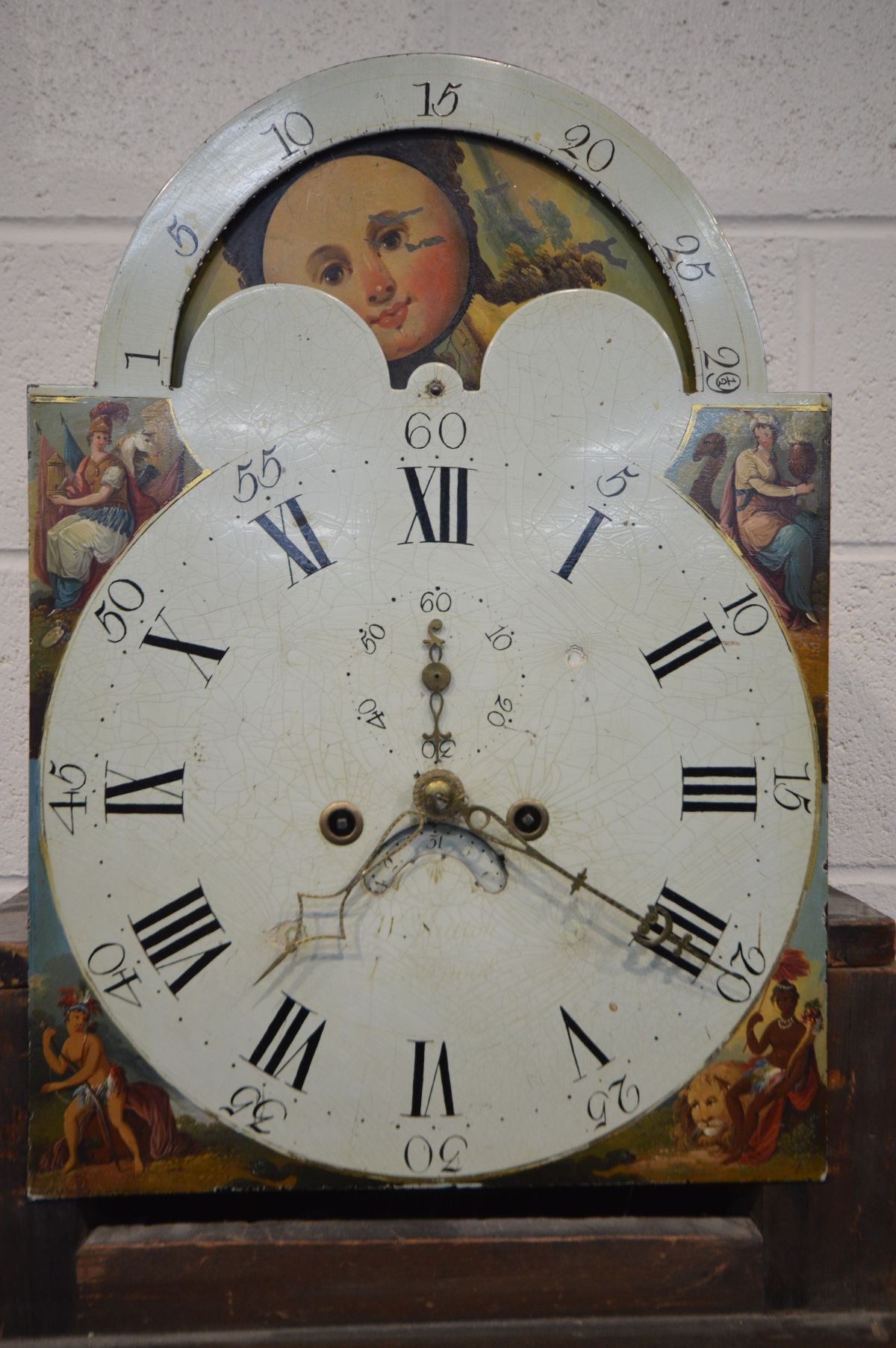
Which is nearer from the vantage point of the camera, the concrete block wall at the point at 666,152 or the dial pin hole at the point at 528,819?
the dial pin hole at the point at 528,819

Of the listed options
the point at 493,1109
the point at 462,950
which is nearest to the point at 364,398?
the point at 462,950

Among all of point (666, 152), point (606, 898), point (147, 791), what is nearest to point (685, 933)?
point (606, 898)

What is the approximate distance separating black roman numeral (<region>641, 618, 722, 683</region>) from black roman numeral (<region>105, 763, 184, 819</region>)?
1.28 feet

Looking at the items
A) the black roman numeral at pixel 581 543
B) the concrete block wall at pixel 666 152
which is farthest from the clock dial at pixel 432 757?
the concrete block wall at pixel 666 152

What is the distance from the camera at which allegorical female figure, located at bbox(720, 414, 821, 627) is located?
0.83 meters

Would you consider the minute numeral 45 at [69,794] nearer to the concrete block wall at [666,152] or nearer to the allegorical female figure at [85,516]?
the allegorical female figure at [85,516]

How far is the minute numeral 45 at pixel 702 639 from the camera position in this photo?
2.69ft

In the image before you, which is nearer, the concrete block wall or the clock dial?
the clock dial

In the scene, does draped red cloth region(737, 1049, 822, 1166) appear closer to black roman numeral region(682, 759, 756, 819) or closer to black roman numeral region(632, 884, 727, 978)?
black roman numeral region(632, 884, 727, 978)

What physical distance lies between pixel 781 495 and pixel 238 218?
0.51 metres

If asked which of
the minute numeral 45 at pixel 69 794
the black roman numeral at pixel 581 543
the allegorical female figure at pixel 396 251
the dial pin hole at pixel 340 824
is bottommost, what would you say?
the dial pin hole at pixel 340 824

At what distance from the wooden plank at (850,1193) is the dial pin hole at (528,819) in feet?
0.89

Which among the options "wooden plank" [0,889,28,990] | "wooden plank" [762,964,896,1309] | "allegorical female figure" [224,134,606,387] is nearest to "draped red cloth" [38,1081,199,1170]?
"wooden plank" [0,889,28,990]

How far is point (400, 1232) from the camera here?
808 millimetres
